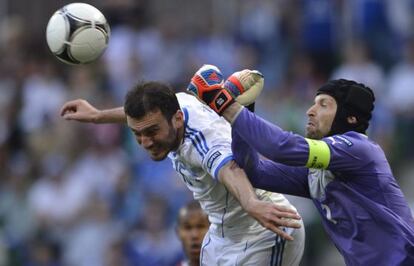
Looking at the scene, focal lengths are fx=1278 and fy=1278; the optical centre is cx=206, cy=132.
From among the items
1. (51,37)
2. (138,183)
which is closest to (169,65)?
(138,183)

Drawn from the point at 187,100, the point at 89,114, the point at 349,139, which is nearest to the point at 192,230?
the point at 89,114

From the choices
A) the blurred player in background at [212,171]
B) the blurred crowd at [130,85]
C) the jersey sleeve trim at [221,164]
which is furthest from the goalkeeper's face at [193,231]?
the blurred crowd at [130,85]

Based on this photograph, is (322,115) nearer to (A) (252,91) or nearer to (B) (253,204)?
(A) (252,91)

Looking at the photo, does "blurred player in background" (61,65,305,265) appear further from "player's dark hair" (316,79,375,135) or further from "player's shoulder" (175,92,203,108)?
"player's dark hair" (316,79,375,135)

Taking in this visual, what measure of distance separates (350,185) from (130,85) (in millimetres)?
8231

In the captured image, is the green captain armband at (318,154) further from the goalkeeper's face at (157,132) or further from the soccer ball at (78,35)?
the soccer ball at (78,35)

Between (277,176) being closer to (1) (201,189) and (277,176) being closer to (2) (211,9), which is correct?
(1) (201,189)

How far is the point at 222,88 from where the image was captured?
7.89 meters

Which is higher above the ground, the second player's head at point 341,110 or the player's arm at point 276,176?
the second player's head at point 341,110

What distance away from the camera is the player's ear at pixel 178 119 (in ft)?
27.2

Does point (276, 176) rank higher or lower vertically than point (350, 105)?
lower

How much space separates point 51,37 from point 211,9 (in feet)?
28.8

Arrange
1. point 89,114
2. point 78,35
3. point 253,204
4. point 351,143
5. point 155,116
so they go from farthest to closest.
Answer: point 89,114
point 78,35
point 155,116
point 351,143
point 253,204

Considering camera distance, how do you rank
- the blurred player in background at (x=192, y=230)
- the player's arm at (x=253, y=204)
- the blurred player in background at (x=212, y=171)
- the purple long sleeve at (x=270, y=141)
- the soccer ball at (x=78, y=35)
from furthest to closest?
the blurred player in background at (x=192, y=230) < the soccer ball at (x=78, y=35) < the blurred player in background at (x=212, y=171) < the purple long sleeve at (x=270, y=141) < the player's arm at (x=253, y=204)
